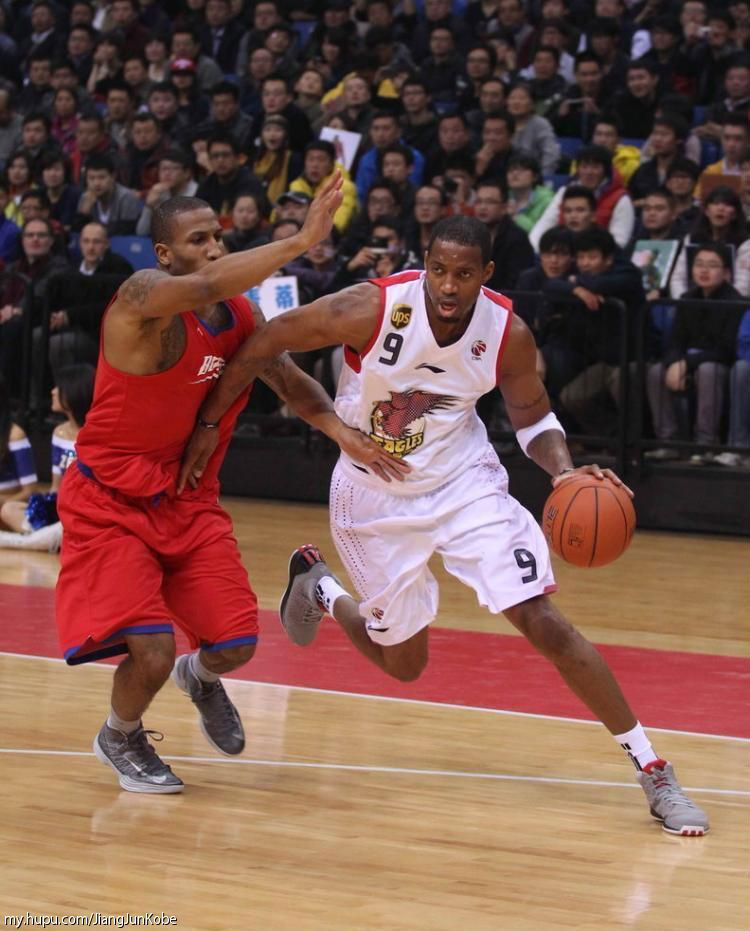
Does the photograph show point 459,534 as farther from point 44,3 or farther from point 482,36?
point 44,3

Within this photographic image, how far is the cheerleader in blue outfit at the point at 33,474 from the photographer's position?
998 cm

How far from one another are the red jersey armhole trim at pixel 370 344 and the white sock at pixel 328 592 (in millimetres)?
1109

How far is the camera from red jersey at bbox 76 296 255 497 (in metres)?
5.36

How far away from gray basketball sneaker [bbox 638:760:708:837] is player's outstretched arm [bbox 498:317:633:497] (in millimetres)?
925

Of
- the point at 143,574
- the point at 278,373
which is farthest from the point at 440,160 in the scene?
the point at 143,574

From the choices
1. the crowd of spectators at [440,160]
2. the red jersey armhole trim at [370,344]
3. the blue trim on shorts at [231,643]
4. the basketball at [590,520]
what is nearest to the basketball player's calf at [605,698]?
the basketball at [590,520]

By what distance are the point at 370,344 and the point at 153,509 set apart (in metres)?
0.89

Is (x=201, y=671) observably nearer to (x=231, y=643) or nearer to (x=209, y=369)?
(x=231, y=643)

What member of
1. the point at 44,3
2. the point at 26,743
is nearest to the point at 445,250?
the point at 26,743

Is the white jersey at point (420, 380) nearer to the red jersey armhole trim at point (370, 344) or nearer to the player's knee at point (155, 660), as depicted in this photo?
the red jersey armhole trim at point (370, 344)

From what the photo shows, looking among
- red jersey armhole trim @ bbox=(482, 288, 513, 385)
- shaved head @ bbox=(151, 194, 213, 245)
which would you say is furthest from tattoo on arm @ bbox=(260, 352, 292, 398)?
red jersey armhole trim @ bbox=(482, 288, 513, 385)

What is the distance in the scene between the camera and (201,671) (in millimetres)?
5715

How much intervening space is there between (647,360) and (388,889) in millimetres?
7323

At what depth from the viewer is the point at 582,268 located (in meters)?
11.3
